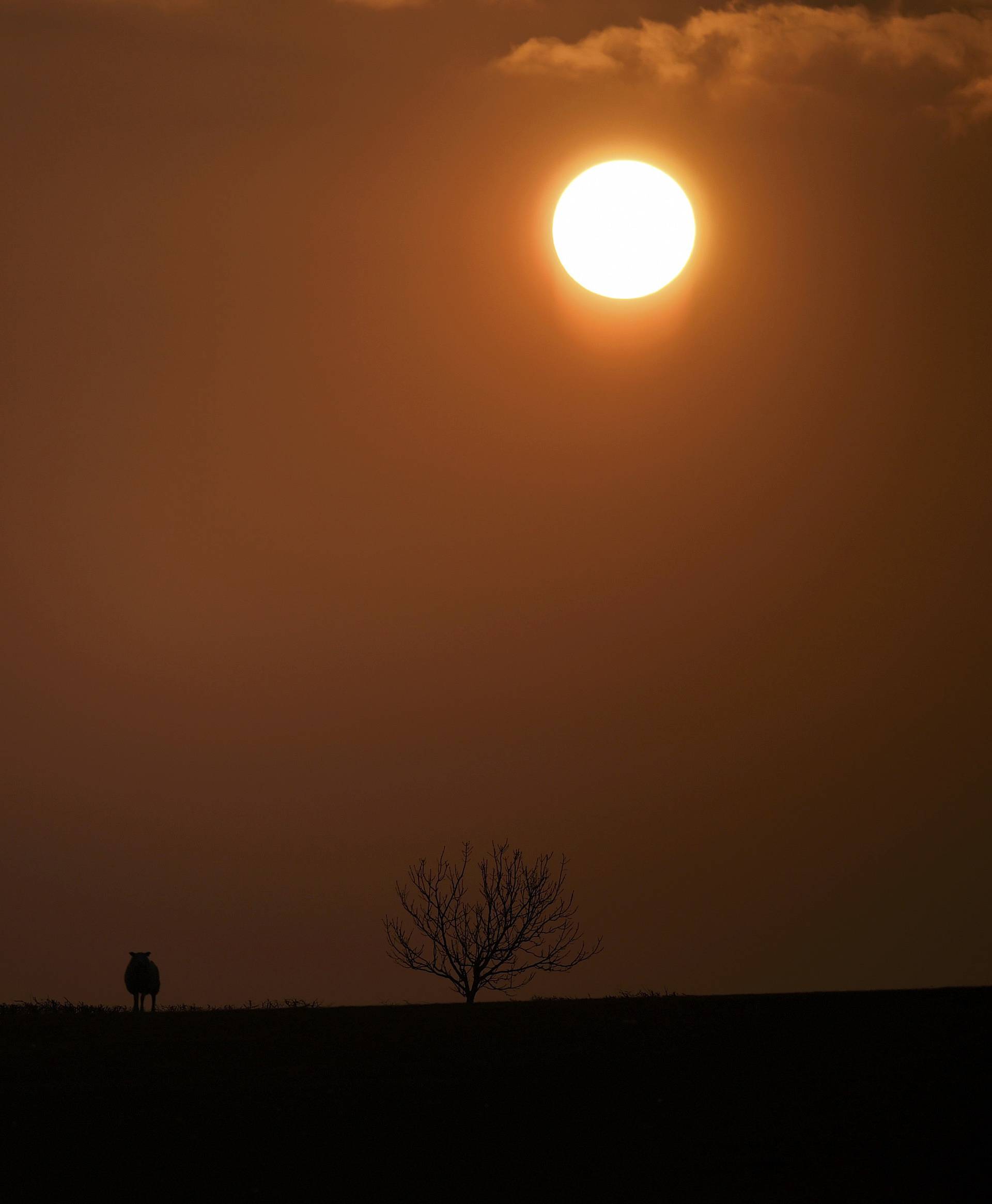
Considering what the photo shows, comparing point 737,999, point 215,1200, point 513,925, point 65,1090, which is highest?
point 513,925

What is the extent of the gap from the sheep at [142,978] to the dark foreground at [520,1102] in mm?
9480

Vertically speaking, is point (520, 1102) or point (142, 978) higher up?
point (142, 978)

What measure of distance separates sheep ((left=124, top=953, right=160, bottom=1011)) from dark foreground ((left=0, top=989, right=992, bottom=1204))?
9480 mm

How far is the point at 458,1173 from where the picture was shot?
11.3 metres

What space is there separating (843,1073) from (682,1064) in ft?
5.95

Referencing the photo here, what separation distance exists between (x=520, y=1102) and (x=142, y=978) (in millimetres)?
15983

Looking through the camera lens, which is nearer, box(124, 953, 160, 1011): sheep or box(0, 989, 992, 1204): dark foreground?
box(0, 989, 992, 1204): dark foreground

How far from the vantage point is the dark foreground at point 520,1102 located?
36.7ft

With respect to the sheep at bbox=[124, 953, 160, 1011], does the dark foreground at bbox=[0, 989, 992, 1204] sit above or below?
below

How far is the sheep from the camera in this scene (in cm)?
2664

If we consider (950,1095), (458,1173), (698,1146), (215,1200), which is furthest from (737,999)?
(215,1200)

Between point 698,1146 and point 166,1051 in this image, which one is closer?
point 698,1146

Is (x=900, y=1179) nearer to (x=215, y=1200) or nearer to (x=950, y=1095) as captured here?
(x=950, y=1095)

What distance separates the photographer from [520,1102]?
13.1 metres
